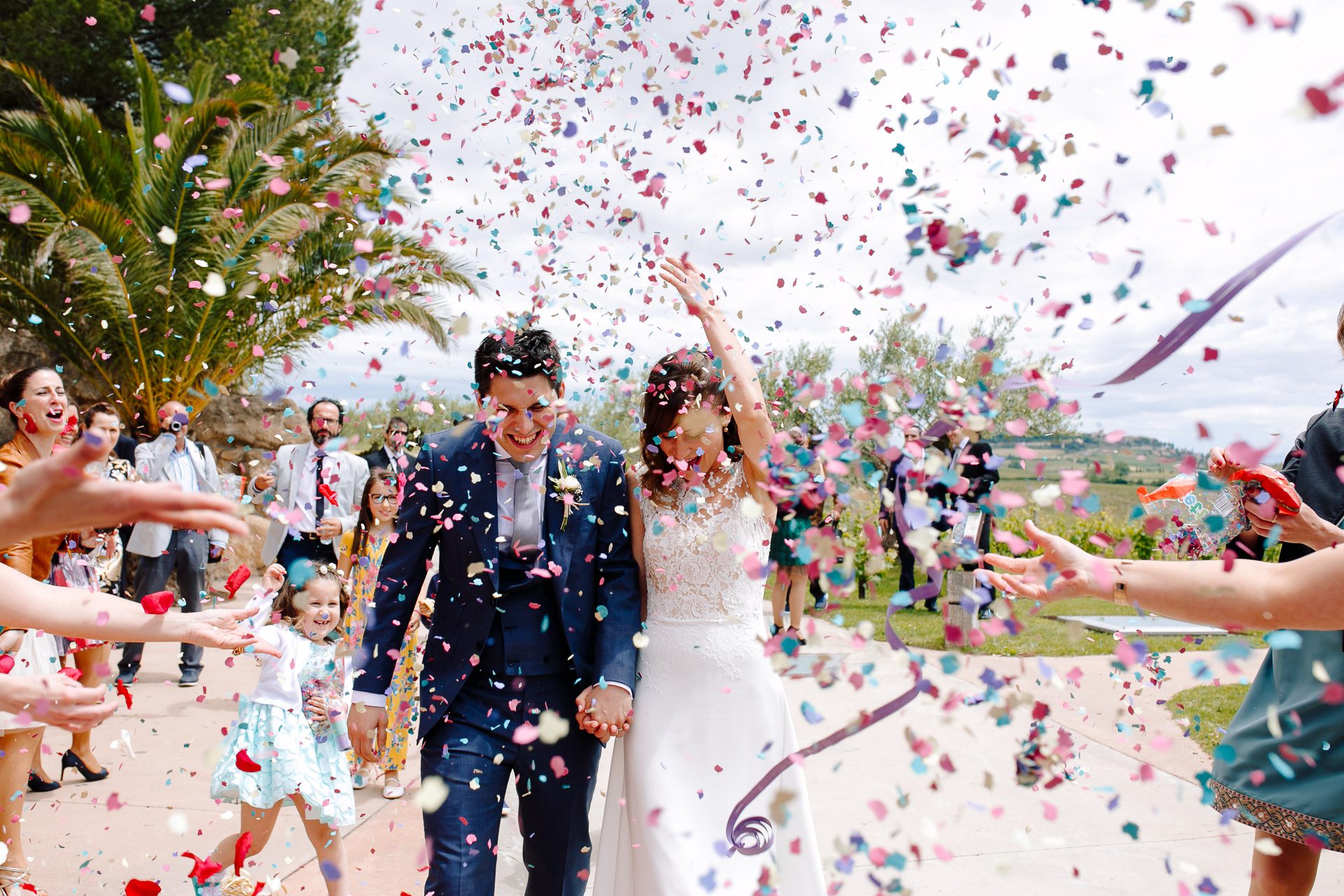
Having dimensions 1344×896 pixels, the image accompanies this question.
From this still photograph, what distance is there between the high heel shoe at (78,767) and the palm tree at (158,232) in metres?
6.29

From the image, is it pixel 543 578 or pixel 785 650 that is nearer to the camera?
pixel 785 650

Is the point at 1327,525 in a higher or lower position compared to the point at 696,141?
lower

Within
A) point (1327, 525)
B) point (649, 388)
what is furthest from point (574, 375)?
point (1327, 525)

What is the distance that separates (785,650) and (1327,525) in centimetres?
164

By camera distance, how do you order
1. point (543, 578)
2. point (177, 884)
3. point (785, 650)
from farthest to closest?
point (177, 884) < point (543, 578) < point (785, 650)

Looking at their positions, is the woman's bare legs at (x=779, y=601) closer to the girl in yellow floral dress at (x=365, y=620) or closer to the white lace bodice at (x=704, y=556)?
the girl in yellow floral dress at (x=365, y=620)

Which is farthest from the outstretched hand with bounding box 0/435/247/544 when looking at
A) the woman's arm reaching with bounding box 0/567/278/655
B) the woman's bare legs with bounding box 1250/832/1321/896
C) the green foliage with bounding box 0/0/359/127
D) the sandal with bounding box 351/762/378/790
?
the green foliage with bounding box 0/0/359/127

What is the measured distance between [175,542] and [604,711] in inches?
213

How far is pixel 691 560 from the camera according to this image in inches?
109

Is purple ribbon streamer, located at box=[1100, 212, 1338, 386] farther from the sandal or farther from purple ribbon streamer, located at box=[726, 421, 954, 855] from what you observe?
the sandal

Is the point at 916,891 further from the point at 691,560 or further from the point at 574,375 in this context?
the point at 574,375

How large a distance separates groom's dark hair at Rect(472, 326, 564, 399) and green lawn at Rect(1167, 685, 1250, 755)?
4.37m

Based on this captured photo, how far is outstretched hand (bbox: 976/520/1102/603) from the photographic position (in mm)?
1766

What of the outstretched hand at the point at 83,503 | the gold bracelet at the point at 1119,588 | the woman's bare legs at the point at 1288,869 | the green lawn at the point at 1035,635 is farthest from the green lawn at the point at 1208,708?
the outstretched hand at the point at 83,503
